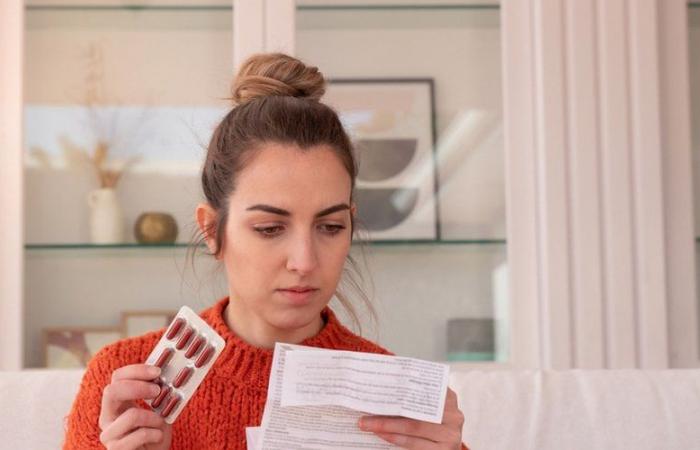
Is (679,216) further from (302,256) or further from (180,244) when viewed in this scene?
(302,256)

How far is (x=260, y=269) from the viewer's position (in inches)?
57.4

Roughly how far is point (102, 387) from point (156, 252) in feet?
3.91

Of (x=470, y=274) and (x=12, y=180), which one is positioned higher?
(x=12, y=180)

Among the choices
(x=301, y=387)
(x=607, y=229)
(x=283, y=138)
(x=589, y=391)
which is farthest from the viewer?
(x=607, y=229)

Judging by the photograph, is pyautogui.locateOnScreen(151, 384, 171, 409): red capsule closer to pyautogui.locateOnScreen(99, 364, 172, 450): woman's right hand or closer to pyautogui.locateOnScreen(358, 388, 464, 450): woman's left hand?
pyautogui.locateOnScreen(99, 364, 172, 450): woman's right hand

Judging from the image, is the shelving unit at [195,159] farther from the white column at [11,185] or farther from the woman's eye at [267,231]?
the woman's eye at [267,231]

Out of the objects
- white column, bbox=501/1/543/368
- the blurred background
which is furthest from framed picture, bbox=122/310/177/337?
white column, bbox=501/1/543/368

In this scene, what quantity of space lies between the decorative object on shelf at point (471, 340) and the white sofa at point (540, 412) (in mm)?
931

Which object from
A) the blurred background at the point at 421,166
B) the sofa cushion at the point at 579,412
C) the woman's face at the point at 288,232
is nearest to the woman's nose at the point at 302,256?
the woman's face at the point at 288,232

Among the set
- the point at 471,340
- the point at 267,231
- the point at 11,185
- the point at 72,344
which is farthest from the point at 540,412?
the point at 11,185

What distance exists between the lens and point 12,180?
264 centimetres

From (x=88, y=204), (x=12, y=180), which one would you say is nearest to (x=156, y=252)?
(x=88, y=204)

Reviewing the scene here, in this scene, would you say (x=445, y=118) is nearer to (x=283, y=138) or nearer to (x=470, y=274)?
(x=470, y=274)

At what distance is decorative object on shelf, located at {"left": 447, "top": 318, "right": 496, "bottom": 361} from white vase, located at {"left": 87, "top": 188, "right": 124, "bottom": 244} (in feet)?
2.82
